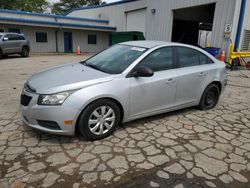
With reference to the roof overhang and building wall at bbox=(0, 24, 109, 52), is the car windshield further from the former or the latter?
building wall at bbox=(0, 24, 109, 52)

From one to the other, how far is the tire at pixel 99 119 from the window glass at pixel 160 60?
0.96 meters

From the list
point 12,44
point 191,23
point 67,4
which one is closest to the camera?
point 12,44

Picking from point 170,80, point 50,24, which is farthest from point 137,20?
point 170,80

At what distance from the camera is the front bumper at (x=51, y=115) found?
291 centimetres

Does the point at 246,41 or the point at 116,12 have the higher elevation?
the point at 116,12

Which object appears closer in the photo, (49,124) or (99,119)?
(49,124)

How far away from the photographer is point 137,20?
59.3 feet

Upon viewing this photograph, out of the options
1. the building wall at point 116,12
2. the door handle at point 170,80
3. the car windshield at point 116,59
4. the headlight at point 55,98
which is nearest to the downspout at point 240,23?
the building wall at point 116,12

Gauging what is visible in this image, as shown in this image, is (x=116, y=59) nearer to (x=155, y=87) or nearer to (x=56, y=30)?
(x=155, y=87)

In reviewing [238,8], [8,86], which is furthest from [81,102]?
[238,8]

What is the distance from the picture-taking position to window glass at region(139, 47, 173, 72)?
370cm

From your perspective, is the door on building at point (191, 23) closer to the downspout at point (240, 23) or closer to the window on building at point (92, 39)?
the downspout at point (240, 23)

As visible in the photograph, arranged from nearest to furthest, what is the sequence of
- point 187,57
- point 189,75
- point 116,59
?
point 116,59
point 189,75
point 187,57

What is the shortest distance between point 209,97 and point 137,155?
2.66 metres
